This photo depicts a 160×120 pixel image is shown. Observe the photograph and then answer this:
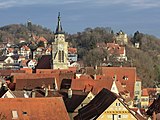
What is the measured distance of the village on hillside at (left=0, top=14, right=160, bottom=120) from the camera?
3531 centimetres

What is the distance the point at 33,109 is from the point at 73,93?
62.0 feet

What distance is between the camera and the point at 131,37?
159 meters

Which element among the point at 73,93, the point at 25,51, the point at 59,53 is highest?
the point at 59,53

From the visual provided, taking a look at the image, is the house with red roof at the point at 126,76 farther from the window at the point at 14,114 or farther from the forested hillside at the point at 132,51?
the window at the point at 14,114

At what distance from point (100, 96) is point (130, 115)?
5.85 m

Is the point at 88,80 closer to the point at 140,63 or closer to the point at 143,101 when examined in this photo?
the point at 143,101

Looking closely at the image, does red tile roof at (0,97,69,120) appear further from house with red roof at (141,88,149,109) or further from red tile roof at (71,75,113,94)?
house with red roof at (141,88,149,109)

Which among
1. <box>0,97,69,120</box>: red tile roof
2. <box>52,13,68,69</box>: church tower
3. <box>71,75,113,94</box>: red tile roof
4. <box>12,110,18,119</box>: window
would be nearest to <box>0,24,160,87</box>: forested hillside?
<box>52,13,68,69</box>: church tower

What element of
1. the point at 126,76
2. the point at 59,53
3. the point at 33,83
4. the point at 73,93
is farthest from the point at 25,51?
the point at 73,93

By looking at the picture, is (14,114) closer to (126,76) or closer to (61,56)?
(126,76)

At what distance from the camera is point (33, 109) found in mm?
35125

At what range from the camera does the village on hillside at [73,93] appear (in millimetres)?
35312

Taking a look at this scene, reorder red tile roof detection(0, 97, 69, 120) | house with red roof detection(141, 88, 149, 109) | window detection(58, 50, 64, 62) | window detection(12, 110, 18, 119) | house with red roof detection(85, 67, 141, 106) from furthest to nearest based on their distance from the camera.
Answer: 1. window detection(58, 50, 64, 62)
2. house with red roof detection(85, 67, 141, 106)
3. house with red roof detection(141, 88, 149, 109)
4. red tile roof detection(0, 97, 69, 120)
5. window detection(12, 110, 18, 119)

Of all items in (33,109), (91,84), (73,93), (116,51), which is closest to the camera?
(33,109)
